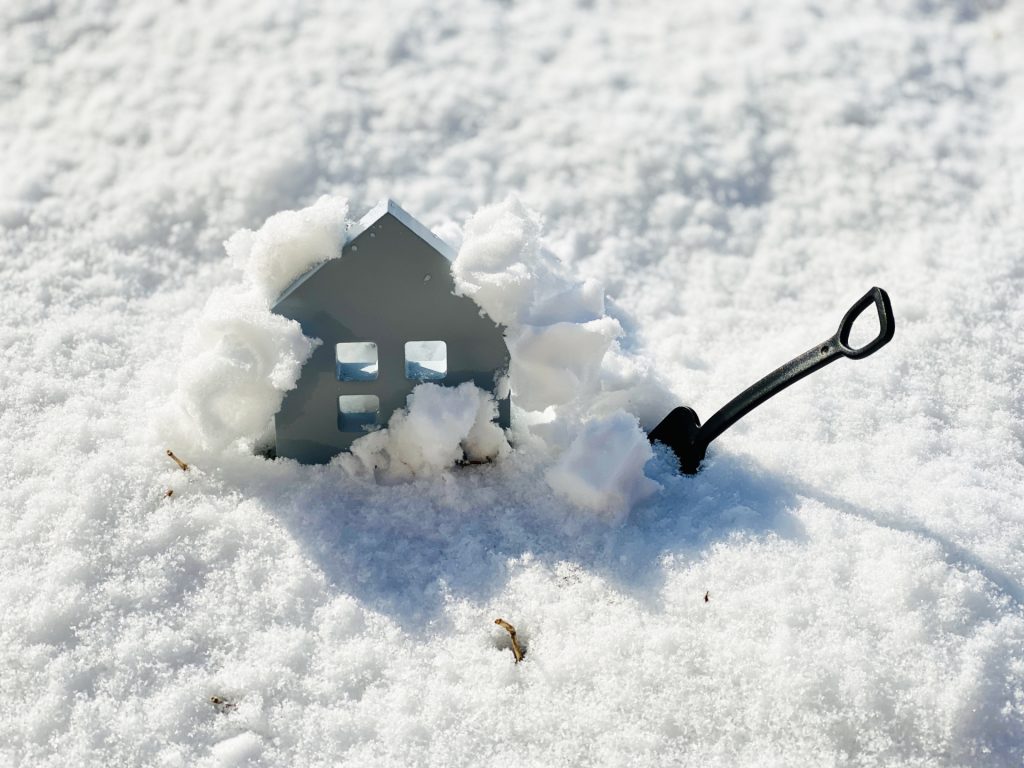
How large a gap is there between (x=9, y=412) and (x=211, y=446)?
54 cm

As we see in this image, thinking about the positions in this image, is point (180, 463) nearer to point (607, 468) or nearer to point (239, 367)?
point (239, 367)

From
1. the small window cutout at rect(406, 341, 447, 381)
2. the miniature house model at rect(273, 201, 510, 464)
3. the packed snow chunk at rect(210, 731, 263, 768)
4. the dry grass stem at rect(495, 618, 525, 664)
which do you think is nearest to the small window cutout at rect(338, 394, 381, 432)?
the miniature house model at rect(273, 201, 510, 464)

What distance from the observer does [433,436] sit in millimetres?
2195

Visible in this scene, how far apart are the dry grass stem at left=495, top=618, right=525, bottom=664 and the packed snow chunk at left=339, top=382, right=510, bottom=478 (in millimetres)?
428

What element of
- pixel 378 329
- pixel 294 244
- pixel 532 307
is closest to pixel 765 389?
pixel 532 307

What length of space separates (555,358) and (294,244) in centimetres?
59

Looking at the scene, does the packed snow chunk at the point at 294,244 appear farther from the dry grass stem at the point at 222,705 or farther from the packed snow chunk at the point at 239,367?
the dry grass stem at the point at 222,705

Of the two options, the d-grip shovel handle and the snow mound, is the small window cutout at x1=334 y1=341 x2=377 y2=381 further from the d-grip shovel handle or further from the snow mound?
the d-grip shovel handle

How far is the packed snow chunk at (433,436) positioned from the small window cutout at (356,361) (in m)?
0.11

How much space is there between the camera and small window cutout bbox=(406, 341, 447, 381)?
2.23 meters

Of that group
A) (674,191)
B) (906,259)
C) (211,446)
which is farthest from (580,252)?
(211,446)

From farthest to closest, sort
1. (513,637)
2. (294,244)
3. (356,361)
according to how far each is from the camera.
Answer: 1. (356,361)
2. (294,244)
3. (513,637)

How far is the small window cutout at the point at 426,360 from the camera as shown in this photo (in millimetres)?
2227

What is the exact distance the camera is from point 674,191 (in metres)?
3.21
